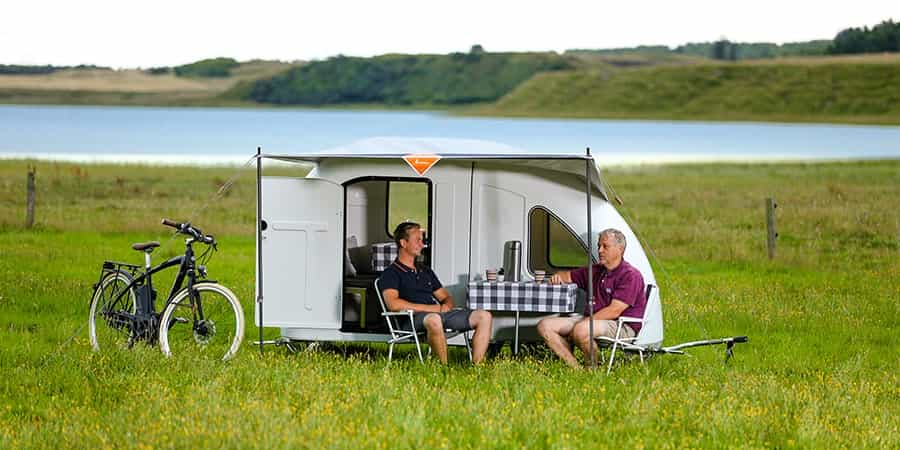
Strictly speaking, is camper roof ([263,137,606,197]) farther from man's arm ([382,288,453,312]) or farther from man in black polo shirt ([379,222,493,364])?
man's arm ([382,288,453,312])

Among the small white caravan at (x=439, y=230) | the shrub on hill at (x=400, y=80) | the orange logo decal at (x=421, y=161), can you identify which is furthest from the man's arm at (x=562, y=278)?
the shrub on hill at (x=400, y=80)

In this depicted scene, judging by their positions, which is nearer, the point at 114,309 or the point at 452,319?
the point at 452,319

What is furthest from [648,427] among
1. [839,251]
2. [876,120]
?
[876,120]

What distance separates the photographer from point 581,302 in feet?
37.2

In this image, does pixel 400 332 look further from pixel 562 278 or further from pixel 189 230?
pixel 189 230

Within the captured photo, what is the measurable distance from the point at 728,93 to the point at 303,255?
13980 centimetres

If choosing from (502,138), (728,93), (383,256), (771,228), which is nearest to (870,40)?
(728,93)

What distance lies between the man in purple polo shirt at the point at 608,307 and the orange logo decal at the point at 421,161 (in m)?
1.43

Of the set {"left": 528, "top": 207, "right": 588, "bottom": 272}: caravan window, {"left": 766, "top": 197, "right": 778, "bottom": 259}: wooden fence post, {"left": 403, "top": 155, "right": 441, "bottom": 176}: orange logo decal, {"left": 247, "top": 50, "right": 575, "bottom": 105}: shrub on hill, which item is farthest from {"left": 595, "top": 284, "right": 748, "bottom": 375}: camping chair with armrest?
{"left": 247, "top": 50, "right": 575, "bottom": 105}: shrub on hill

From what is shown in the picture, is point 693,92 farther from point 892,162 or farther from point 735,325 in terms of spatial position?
point 735,325

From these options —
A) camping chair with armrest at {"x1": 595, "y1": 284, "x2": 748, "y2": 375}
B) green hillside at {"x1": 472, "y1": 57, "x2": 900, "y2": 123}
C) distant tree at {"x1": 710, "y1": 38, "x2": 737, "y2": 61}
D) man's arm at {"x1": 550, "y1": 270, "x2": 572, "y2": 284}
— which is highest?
distant tree at {"x1": 710, "y1": 38, "x2": 737, "y2": 61}

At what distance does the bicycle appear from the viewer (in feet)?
35.7

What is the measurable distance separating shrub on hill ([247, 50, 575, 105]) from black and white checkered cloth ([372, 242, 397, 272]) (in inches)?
6272

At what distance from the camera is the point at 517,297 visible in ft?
35.6
